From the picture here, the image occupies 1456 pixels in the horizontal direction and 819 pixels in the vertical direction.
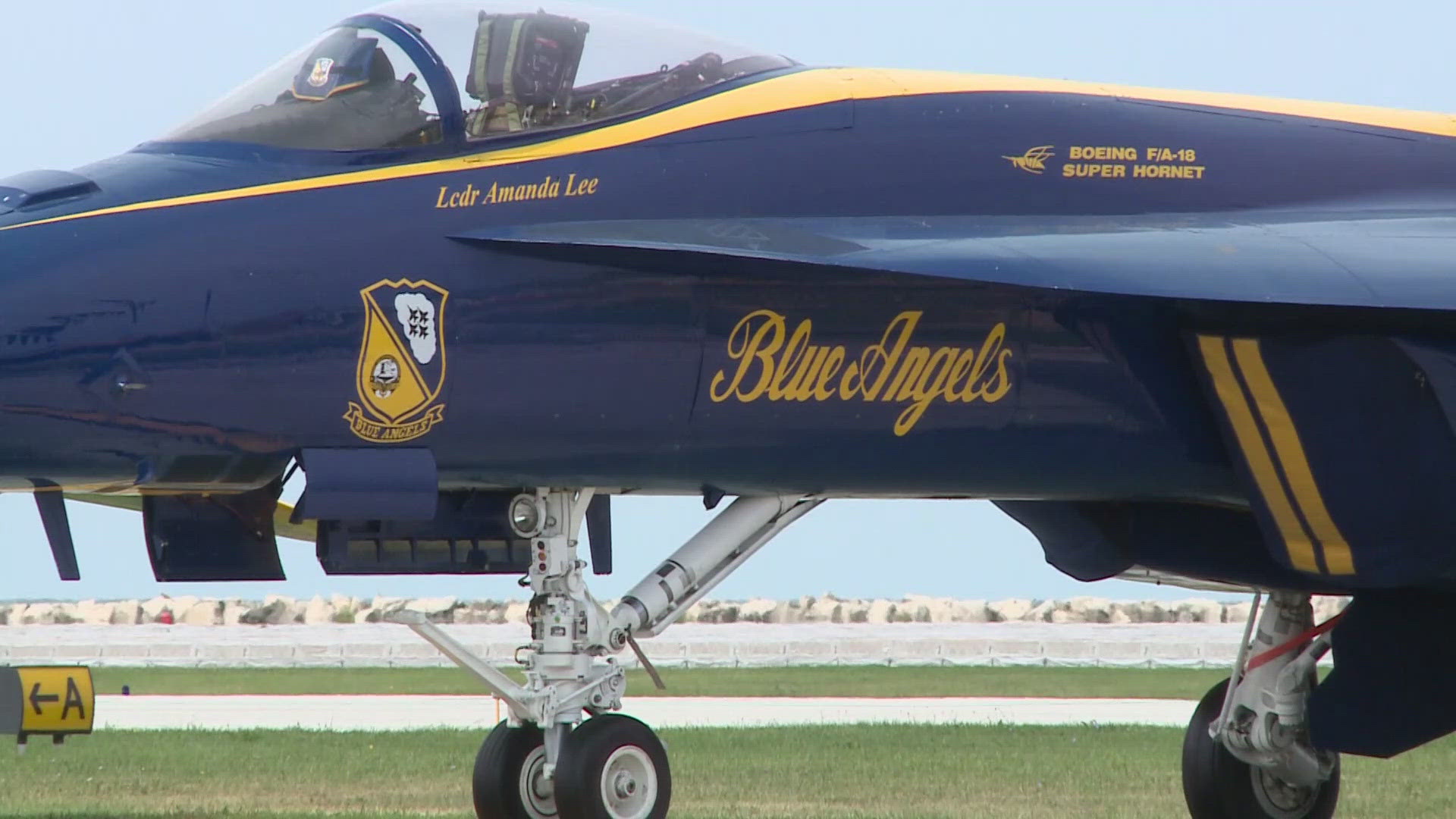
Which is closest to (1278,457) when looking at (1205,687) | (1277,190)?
(1277,190)

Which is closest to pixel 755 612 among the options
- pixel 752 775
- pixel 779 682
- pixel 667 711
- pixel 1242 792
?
pixel 779 682

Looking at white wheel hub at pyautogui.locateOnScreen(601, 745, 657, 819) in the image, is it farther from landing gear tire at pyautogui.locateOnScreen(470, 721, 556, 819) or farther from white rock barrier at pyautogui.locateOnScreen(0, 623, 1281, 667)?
white rock barrier at pyautogui.locateOnScreen(0, 623, 1281, 667)

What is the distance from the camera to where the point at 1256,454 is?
6328mm

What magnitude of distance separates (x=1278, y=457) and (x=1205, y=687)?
1782 cm

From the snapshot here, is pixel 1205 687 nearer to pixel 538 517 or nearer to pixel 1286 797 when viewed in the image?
pixel 1286 797

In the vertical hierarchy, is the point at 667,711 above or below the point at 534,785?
above

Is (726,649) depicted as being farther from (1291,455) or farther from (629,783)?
(1291,455)

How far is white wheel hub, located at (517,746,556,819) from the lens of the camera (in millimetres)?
7152

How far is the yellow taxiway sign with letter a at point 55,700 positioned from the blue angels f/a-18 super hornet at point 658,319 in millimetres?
2471

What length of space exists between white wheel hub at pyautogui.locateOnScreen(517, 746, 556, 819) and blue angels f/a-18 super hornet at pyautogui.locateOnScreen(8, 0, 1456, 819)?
1.6 inches

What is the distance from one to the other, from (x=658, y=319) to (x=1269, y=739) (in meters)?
4.28

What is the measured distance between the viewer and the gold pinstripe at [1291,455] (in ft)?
20.5

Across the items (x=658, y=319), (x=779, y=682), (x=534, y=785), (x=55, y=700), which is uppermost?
(x=658, y=319)

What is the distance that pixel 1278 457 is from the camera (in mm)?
6301
